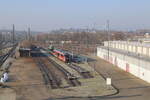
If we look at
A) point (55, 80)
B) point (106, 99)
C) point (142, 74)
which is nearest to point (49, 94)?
point (106, 99)

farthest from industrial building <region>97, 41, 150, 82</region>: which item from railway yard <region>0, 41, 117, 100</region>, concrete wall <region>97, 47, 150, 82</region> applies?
railway yard <region>0, 41, 117, 100</region>

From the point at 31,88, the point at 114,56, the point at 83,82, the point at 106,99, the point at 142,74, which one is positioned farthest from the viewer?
the point at 114,56

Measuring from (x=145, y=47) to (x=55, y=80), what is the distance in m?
11.2

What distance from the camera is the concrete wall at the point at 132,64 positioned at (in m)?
22.3

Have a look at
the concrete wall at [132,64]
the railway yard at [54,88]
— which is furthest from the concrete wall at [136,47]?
the railway yard at [54,88]

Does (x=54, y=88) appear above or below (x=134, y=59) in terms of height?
below

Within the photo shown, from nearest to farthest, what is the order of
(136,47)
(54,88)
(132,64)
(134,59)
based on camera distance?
(54,88) → (134,59) → (132,64) → (136,47)

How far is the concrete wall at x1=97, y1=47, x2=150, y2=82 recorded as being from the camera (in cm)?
2230

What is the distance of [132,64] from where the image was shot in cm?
2630

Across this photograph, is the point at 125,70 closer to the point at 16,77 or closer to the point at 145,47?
the point at 145,47

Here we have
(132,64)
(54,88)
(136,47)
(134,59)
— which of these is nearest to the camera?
(54,88)

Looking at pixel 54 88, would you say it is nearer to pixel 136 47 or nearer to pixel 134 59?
pixel 134 59

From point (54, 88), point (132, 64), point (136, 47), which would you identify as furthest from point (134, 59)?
point (54, 88)

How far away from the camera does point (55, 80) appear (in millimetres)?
22812
